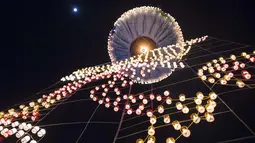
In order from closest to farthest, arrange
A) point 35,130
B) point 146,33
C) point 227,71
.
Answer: point 227,71, point 35,130, point 146,33

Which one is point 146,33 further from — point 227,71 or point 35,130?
point 35,130

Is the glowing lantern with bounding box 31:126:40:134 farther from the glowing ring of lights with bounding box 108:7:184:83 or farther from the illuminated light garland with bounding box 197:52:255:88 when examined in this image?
the illuminated light garland with bounding box 197:52:255:88

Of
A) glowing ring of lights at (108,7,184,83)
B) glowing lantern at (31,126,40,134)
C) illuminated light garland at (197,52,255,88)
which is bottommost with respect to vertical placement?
glowing lantern at (31,126,40,134)

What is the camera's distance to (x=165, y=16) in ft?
16.4

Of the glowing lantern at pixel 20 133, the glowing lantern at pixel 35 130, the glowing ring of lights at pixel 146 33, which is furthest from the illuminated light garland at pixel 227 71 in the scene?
the glowing lantern at pixel 20 133

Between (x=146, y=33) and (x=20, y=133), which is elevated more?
(x=146, y=33)

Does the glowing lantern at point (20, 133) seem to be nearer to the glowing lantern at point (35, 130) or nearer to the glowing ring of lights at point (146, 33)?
the glowing lantern at point (35, 130)

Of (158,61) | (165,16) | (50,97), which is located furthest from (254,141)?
(50,97)

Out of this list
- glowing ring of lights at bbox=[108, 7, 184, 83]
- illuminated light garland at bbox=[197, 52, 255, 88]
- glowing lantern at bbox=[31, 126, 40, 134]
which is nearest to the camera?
illuminated light garland at bbox=[197, 52, 255, 88]

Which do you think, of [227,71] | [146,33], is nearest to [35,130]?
[146,33]

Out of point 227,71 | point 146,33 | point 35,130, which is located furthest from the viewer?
point 146,33

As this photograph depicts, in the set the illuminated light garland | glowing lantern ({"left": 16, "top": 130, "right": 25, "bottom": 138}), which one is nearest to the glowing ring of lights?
the illuminated light garland

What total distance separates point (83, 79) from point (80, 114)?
1.24m

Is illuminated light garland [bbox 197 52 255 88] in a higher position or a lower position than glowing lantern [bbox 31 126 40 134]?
higher
